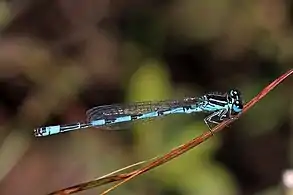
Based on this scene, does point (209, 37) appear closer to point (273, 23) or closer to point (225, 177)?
point (273, 23)

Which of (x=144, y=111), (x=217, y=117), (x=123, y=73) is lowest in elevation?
(x=217, y=117)

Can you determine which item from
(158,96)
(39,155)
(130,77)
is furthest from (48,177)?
(158,96)

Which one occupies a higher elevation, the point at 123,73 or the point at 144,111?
the point at 123,73

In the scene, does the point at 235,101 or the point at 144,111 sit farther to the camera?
the point at 144,111

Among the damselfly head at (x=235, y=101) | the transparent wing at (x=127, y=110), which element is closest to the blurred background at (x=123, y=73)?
the transparent wing at (x=127, y=110)

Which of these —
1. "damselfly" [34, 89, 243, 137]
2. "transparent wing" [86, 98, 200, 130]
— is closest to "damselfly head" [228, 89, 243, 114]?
"damselfly" [34, 89, 243, 137]

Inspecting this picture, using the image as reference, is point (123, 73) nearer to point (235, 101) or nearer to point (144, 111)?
point (144, 111)

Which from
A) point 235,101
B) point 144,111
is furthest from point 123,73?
point 235,101

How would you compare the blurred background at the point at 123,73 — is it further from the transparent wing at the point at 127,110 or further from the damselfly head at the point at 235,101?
the damselfly head at the point at 235,101
